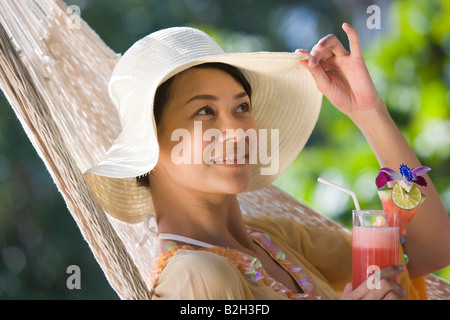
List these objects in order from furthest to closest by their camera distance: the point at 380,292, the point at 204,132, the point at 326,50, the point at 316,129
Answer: the point at 316,129, the point at 326,50, the point at 204,132, the point at 380,292

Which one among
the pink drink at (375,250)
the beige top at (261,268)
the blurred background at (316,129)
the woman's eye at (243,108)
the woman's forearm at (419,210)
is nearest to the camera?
the beige top at (261,268)

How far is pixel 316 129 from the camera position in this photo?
6.76 m

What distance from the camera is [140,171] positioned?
113 cm

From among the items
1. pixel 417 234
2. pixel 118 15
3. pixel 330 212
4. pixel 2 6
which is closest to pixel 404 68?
pixel 330 212

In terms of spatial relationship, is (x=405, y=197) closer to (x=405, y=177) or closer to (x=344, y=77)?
(x=405, y=177)

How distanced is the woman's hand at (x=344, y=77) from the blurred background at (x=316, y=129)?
0.74ft

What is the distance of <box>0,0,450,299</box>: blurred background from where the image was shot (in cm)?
386

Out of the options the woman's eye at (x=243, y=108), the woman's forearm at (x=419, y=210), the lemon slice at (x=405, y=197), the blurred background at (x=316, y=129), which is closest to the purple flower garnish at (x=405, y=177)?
the lemon slice at (x=405, y=197)

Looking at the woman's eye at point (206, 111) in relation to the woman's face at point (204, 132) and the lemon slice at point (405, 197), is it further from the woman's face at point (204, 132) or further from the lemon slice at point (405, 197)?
the lemon slice at point (405, 197)

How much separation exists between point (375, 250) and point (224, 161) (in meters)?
0.31

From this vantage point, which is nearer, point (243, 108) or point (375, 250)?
point (375, 250)

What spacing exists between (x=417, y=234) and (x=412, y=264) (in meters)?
0.07

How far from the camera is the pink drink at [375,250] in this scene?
1083 mm

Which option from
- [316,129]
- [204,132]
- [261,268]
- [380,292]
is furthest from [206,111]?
[316,129]
